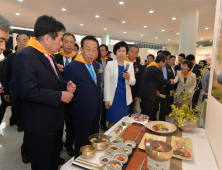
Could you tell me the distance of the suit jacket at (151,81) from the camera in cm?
289

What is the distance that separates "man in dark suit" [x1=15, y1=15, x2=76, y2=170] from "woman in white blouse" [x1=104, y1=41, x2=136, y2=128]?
0.88 m

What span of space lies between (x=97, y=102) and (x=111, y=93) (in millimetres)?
472

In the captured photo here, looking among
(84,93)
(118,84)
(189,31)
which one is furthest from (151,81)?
(189,31)

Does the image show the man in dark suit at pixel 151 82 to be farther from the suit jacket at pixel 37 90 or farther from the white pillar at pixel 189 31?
the white pillar at pixel 189 31

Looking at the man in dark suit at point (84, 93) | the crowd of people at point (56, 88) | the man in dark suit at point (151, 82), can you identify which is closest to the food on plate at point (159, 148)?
the crowd of people at point (56, 88)

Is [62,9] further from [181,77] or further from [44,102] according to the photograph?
[44,102]

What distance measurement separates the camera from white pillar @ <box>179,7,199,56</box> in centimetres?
583

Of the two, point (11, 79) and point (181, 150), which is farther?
point (11, 79)

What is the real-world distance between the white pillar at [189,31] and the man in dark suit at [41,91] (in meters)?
5.77

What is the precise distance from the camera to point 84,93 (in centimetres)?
161

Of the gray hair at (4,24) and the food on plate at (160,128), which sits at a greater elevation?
the gray hair at (4,24)

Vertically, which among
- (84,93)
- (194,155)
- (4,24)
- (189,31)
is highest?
(189,31)

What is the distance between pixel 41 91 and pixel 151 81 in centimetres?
224

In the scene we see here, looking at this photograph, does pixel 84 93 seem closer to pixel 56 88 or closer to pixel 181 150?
pixel 56 88
